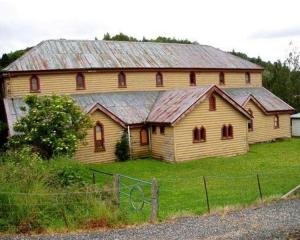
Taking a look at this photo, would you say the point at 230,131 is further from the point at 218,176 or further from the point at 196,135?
the point at 218,176

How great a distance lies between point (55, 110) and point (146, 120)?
9.19m

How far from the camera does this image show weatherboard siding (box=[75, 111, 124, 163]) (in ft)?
112

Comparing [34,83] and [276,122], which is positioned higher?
[34,83]

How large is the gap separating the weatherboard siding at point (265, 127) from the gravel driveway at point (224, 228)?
1068 inches

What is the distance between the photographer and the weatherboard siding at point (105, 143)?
34.3 m

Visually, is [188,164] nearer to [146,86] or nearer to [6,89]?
[146,86]

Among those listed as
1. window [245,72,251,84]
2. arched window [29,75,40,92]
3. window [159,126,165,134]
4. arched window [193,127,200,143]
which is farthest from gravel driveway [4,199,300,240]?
window [245,72,251,84]

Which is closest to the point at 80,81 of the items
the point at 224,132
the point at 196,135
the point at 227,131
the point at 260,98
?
the point at 196,135

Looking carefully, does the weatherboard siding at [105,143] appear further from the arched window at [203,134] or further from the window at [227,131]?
the window at [227,131]

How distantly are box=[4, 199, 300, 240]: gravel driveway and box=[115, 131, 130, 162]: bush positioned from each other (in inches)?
749

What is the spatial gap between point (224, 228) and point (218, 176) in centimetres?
1239

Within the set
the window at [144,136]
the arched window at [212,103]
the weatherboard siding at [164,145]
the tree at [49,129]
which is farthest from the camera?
the window at [144,136]

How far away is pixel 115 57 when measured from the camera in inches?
1649

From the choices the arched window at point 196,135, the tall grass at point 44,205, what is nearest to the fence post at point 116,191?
the tall grass at point 44,205
